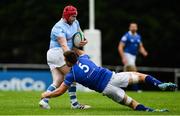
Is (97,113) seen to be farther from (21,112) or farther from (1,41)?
(1,41)

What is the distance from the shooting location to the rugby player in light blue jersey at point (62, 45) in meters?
18.2

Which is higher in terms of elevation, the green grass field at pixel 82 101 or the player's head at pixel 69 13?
the player's head at pixel 69 13

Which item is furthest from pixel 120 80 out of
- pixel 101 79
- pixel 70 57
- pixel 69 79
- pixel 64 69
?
pixel 64 69

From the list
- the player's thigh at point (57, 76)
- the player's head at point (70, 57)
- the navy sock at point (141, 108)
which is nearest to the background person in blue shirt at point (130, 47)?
the player's thigh at point (57, 76)

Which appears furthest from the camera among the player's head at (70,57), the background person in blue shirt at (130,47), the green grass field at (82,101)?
the background person in blue shirt at (130,47)

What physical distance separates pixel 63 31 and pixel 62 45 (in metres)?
0.33

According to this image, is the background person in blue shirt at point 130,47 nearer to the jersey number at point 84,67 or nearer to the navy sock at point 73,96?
the navy sock at point 73,96

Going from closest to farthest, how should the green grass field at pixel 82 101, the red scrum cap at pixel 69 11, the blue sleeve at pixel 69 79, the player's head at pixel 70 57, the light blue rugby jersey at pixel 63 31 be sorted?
the player's head at pixel 70 57
the green grass field at pixel 82 101
the blue sleeve at pixel 69 79
the red scrum cap at pixel 69 11
the light blue rugby jersey at pixel 63 31

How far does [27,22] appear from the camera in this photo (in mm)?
42812

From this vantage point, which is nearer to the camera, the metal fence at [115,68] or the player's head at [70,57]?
the player's head at [70,57]

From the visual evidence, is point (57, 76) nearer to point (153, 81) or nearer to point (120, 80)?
point (120, 80)

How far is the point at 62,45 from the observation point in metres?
18.1

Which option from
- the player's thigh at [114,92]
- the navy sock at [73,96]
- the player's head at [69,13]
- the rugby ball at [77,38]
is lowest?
the navy sock at [73,96]

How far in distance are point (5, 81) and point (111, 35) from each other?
10.7 metres
